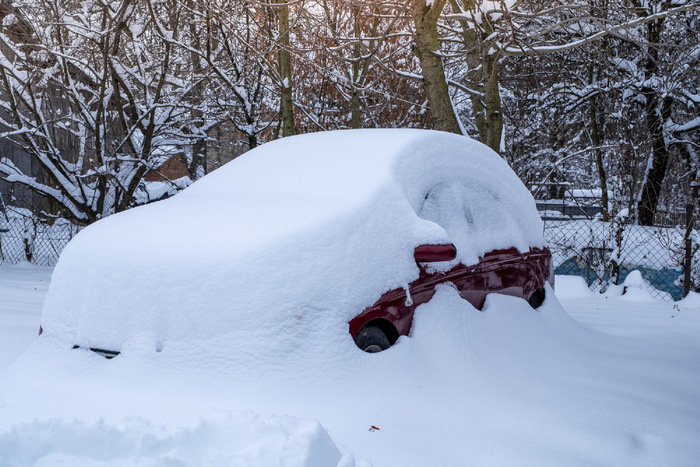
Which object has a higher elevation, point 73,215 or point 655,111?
point 655,111

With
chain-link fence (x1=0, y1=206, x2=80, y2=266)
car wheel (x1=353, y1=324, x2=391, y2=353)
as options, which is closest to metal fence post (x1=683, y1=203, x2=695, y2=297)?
car wheel (x1=353, y1=324, x2=391, y2=353)

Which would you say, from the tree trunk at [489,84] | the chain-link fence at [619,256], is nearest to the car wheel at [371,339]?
the tree trunk at [489,84]

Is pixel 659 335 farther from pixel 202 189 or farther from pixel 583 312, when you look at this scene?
pixel 202 189

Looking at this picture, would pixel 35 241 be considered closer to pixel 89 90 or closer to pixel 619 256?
pixel 89 90

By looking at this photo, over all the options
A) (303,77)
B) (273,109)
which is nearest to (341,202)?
(303,77)

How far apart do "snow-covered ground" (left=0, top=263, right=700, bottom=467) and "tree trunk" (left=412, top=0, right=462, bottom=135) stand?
407 centimetres

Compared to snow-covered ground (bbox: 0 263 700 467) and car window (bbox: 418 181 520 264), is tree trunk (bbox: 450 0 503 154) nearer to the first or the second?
car window (bbox: 418 181 520 264)

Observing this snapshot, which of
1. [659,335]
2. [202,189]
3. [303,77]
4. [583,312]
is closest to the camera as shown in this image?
[202,189]

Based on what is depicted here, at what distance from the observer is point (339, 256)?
2.72 metres

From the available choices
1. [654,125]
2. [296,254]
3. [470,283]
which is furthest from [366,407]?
[654,125]

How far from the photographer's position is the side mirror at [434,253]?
299 centimetres

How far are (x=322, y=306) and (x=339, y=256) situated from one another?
0.86 ft

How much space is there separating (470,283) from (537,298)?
117 cm

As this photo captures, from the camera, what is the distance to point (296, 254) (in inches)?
103
